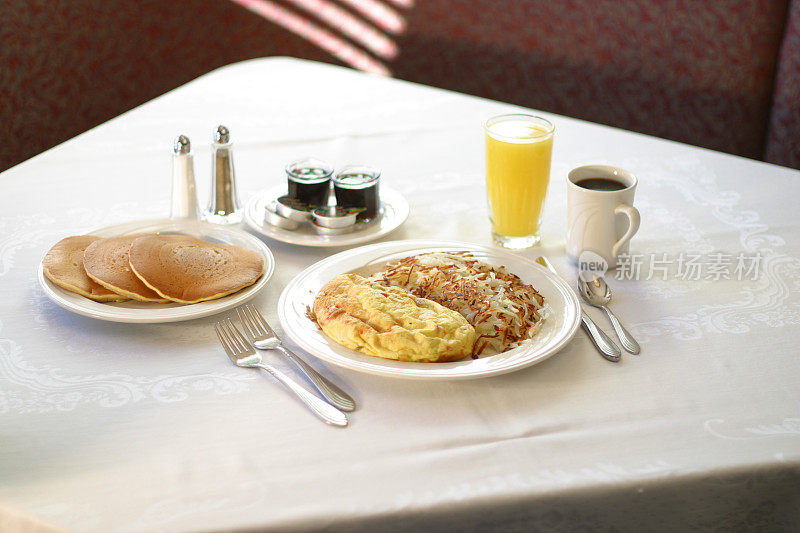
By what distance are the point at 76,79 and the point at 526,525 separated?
246 centimetres

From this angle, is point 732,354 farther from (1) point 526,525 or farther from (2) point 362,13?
(2) point 362,13

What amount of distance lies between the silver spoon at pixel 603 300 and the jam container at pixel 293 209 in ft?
1.48

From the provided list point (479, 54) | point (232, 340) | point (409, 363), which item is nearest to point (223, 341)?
point (232, 340)

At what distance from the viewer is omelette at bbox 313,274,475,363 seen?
92cm

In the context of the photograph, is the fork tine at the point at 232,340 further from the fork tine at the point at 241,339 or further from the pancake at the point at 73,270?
the pancake at the point at 73,270

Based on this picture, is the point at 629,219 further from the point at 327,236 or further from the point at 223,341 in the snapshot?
the point at 223,341

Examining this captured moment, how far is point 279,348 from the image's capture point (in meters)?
0.99

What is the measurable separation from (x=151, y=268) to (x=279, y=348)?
23 cm

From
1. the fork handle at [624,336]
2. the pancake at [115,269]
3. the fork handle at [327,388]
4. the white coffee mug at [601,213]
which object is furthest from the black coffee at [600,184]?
the pancake at [115,269]

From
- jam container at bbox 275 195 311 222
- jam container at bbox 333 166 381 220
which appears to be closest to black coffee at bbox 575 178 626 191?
jam container at bbox 333 166 381 220

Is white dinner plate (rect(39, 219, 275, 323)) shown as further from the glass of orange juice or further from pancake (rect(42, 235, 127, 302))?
the glass of orange juice

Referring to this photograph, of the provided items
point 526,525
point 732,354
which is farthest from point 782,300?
point 526,525

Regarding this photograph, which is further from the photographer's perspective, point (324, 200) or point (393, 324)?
point (324, 200)

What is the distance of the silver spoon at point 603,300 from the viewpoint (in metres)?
1.00
